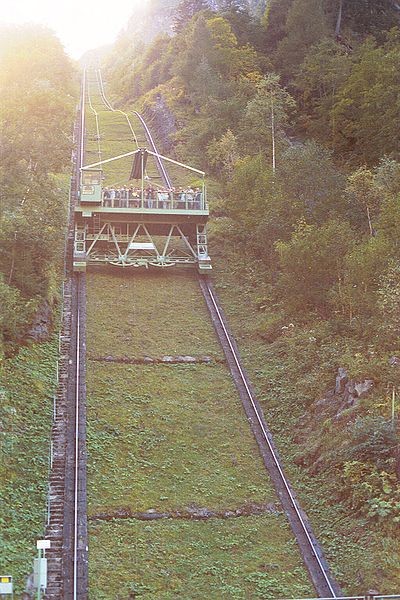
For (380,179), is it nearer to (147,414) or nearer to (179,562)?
(147,414)

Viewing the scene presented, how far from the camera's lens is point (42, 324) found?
88.3 ft

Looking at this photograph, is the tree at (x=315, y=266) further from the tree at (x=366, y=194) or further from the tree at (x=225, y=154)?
the tree at (x=225, y=154)

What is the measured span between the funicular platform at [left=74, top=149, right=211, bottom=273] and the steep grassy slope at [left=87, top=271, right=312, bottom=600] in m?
4.30

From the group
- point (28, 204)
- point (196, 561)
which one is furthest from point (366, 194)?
point (196, 561)

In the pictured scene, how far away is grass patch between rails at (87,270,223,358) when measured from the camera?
27.5m

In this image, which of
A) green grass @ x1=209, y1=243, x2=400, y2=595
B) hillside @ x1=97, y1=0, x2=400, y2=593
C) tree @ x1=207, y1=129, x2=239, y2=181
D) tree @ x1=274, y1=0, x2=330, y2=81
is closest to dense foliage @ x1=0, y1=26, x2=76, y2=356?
green grass @ x1=209, y1=243, x2=400, y2=595

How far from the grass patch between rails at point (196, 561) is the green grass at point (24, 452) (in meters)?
1.35

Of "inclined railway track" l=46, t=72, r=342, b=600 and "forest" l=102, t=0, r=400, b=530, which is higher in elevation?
"forest" l=102, t=0, r=400, b=530

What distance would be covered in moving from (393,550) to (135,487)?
6022 mm

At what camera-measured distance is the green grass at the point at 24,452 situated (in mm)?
16188

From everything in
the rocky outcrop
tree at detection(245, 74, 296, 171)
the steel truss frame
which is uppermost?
tree at detection(245, 74, 296, 171)

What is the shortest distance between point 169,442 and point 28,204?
11272 millimetres

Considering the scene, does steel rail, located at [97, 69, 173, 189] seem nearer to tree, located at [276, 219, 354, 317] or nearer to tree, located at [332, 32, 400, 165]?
tree, located at [332, 32, 400, 165]

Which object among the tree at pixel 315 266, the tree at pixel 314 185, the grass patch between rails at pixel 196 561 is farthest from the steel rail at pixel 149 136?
the grass patch between rails at pixel 196 561
